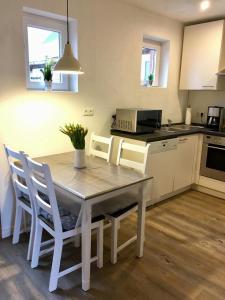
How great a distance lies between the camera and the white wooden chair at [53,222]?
1.62m

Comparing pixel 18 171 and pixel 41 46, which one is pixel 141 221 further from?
pixel 41 46

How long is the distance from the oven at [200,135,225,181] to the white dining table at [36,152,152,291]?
1693 mm

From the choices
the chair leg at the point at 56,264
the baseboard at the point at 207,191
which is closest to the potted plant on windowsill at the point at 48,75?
the chair leg at the point at 56,264

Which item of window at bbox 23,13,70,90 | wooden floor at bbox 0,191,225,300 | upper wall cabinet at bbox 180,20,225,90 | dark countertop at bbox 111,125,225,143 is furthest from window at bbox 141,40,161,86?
wooden floor at bbox 0,191,225,300

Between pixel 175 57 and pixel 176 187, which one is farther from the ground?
pixel 175 57

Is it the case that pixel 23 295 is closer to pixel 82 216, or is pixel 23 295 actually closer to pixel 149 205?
pixel 82 216

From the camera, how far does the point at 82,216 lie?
166 cm

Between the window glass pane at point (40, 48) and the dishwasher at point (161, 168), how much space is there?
140 cm

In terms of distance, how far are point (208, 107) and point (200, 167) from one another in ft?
3.09

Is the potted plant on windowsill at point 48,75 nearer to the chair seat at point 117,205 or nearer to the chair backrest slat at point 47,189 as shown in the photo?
the chair backrest slat at point 47,189

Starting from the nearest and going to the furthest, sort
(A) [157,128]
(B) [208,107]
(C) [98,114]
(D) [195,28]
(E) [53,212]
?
(E) [53,212], (C) [98,114], (A) [157,128], (D) [195,28], (B) [208,107]

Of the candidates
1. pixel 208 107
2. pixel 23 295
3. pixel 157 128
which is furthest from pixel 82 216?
pixel 208 107

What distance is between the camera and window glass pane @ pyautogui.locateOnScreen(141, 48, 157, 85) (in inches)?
140

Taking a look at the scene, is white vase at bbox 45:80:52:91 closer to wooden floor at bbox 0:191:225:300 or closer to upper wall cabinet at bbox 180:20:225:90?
wooden floor at bbox 0:191:225:300
